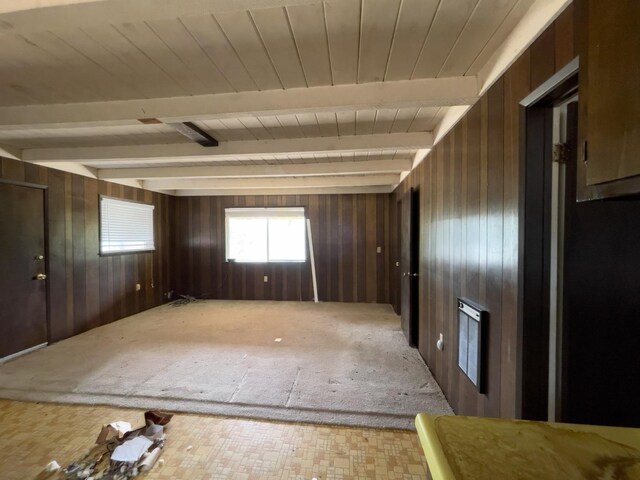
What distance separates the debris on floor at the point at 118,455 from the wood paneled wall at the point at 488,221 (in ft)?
6.53

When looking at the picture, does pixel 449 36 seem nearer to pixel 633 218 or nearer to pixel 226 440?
pixel 633 218

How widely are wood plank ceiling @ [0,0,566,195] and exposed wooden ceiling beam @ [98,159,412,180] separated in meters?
0.95

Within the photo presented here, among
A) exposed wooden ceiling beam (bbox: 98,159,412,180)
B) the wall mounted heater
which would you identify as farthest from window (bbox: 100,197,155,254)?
the wall mounted heater

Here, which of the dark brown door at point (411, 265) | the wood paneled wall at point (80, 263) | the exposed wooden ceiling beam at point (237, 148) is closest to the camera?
the exposed wooden ceiling beam at point (237, 148)

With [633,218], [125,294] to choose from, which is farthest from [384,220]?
[125,294]

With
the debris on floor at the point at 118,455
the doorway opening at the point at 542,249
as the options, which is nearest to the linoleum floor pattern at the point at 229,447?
the debris on floor at the point at 118,455

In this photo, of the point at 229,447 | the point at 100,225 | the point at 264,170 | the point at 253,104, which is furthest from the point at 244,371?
the point at 100,225

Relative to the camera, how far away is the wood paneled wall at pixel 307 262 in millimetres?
5488

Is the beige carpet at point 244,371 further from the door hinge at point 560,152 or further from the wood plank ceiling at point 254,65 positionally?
the wood plank ceiling at point 254,65

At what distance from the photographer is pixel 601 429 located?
0.76 m

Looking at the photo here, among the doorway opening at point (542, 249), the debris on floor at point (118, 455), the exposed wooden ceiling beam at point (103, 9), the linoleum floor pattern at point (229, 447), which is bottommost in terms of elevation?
the linoleum floor pattern at point (229, 447)

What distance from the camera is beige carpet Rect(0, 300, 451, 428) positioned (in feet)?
6.98

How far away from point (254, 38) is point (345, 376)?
2.63 m

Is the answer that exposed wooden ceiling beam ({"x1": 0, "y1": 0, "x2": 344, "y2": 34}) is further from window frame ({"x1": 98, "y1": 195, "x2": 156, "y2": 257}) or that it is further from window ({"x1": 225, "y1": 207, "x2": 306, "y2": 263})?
window ({"x1": 225, "y1": 207, "x2": 306, "y2": 263})
